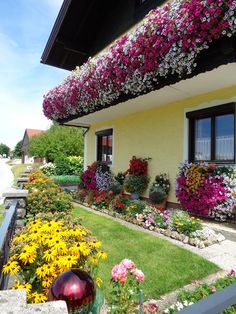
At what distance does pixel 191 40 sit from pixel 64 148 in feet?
75.5

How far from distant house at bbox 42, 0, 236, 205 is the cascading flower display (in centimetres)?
43

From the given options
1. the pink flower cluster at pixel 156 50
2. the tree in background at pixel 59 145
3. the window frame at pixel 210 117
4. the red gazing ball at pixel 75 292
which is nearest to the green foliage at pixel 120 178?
the pink flower cluster at pixel 156 50

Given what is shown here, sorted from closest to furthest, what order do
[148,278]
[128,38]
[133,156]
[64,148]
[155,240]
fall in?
[148,278]
[155,240]
[128,38]
[133,156]
[64,148]

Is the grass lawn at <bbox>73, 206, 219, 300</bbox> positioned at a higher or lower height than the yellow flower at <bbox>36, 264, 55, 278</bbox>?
lower

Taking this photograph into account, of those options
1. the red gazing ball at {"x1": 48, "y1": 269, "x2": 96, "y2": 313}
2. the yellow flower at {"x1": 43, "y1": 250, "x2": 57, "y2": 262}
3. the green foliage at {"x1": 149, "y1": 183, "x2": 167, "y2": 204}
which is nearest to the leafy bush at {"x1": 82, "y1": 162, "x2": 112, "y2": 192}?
the green foliage at {"x1": 149, "y1": 183, "x2": 167, "y2": 204}

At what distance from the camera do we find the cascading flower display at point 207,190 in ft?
20.7

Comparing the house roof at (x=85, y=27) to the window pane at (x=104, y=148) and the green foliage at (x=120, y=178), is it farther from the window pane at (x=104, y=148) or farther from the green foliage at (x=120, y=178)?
the green foliage at (x=120, y=178)

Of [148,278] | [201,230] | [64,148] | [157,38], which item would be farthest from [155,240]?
[64,148]

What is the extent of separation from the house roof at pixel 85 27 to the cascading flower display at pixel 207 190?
17.1 ft

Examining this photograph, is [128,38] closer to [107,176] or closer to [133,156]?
[133,156]

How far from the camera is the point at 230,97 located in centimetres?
659

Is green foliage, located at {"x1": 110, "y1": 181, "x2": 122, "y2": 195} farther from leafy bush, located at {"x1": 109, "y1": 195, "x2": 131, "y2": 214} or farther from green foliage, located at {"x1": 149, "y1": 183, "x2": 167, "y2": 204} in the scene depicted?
green foliage, located at {"x1": 149, "y1": 183, "x2": 167, "y2": 204}

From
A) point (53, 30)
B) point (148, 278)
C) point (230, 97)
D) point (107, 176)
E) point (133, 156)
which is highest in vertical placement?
point (53, 30)

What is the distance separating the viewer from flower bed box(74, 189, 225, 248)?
5.20 metres
